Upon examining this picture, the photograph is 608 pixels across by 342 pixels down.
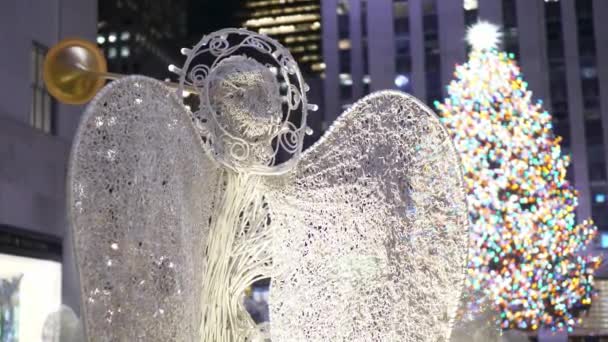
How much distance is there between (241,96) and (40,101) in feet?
28.2

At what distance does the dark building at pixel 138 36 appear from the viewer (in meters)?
67.3

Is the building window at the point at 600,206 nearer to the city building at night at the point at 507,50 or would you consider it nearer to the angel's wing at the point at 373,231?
the city building at night at the point at 507,50

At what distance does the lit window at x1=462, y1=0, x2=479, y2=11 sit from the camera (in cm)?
3728

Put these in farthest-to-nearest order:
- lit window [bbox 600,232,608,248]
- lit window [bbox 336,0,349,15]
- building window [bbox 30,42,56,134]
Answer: lit window [bbox 336,0,349,15], lit window [bbox 600,232,608,248], building window [bbox 30,42,56,134]

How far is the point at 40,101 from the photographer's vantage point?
47.9 ft

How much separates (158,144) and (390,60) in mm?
32732

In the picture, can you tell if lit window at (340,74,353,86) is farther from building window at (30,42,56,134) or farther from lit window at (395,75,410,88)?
building window at (30,42,56,134)

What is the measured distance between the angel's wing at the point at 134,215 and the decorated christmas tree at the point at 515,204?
43.0 feet

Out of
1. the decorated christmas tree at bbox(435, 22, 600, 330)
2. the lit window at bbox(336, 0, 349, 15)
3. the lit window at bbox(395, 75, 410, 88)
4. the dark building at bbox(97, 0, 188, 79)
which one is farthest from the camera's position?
the dark building at bbox(97, 0, 188, 79)

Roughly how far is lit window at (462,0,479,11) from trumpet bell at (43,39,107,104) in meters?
31.3

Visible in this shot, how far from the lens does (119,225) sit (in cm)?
550

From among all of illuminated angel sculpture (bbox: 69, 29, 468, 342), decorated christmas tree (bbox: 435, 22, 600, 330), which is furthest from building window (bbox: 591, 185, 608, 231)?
illuminated angel sculpture (bbox: 69, 29, 468, 342)

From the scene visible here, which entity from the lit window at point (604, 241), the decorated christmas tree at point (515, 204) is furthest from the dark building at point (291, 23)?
the decorated christmas tree at point (515, 204)

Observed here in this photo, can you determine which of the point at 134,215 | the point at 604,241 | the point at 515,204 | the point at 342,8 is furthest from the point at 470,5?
the point at 134,215
